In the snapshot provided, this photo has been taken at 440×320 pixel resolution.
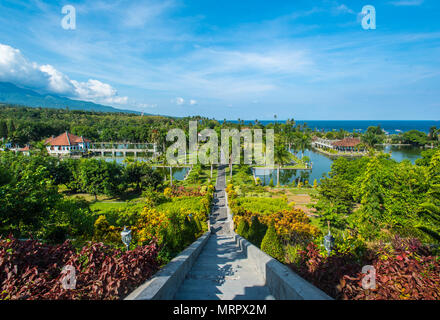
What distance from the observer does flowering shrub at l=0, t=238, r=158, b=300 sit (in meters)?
2.74

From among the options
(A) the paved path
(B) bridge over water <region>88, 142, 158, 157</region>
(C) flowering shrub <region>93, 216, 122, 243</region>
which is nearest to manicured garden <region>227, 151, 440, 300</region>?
(A) the paved path

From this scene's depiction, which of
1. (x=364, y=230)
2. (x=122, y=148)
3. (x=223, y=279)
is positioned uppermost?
(x=122, y=148)

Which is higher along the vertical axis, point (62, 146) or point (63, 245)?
point (62, 146)

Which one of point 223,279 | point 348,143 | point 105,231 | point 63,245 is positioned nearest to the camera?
point 63,245

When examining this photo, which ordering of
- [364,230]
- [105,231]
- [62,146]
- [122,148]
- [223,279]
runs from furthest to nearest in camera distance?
[122,148], [62,146], [364,230], [105,231], [223,279]

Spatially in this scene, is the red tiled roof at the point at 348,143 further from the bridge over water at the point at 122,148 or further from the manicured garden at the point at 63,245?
the manicured garden at the point at 63,245

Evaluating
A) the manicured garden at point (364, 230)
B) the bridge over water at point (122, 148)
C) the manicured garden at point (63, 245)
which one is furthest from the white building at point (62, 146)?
the manicured garden at point (63, 245)

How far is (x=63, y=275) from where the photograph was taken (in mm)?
2867

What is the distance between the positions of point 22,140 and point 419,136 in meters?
120

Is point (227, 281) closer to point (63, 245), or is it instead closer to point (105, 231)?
point (63, 245)

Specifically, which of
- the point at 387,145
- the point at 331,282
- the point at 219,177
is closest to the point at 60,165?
the point at 219,177

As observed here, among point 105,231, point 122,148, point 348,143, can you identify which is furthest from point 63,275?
point 348,143

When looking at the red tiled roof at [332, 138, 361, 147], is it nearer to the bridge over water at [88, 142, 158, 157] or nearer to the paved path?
the bridge over water at [88, 142, 158, 157]
